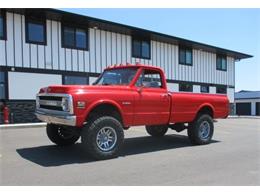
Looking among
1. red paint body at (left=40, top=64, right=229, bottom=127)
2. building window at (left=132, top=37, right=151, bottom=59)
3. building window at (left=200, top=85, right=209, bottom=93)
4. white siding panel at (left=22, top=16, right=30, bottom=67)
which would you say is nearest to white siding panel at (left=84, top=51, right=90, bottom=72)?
white siding panel at (left=22, top=16, right=30, bottom=67)

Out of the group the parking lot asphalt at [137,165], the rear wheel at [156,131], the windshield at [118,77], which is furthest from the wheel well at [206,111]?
the windshield at [118,77]

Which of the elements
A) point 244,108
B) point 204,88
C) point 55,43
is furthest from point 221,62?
point 55,43

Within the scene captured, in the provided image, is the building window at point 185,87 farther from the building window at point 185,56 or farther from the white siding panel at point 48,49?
the white siding panel at point 48,49

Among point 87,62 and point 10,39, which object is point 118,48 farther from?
point 10,39

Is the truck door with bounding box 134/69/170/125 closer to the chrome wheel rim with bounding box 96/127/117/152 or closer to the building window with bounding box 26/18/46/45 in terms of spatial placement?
the chrome wheel rim with bounding box 96/127/117/152

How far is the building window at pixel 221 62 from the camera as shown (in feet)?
98.0

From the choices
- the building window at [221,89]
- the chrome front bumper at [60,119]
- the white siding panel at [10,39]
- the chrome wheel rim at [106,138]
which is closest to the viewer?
the chrome front bumper at [60,119]

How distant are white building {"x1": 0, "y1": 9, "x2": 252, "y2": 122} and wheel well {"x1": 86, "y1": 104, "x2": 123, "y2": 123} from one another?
10.0 metres

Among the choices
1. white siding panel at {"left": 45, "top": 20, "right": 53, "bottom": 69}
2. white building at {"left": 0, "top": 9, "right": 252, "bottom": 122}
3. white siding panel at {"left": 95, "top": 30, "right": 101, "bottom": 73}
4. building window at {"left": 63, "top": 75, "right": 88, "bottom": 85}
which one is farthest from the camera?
white siding panel at {"left": 95, "top": 30, "right": 101, "bottom": 73}

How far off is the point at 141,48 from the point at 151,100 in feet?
48.2

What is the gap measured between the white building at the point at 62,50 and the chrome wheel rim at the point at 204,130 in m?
10.2

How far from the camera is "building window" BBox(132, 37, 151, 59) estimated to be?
73.3 ft
